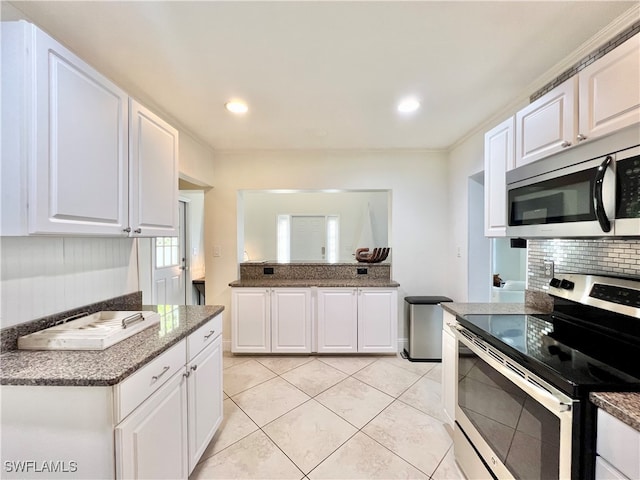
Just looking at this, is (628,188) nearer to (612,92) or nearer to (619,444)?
(612,92)

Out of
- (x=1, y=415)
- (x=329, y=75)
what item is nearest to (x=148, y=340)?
(x=1, y=415)

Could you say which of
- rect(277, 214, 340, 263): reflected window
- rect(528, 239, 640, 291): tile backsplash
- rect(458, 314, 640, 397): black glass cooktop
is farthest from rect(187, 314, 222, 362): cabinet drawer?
rect(277, 214, 340, 263): reflected window

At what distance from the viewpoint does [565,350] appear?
1.11m

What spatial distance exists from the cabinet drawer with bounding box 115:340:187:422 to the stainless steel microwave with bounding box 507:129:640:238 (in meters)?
1.95

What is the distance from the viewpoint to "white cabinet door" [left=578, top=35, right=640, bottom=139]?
0.98 metres

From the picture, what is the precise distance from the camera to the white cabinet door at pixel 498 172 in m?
1.67

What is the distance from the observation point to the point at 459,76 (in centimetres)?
168

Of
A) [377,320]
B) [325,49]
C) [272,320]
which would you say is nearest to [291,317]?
[272,320]

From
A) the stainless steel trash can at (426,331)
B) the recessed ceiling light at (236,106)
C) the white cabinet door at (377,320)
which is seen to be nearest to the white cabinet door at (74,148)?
the recessed ceiling light at (236,106)

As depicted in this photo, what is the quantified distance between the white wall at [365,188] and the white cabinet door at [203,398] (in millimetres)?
1533

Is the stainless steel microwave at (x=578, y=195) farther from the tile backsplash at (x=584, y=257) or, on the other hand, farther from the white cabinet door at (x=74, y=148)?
the white cabinet door at (x=74, y=148)

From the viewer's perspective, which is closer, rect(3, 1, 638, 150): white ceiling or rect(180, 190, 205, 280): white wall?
rect(3, 1, 638, 150): white ceiling

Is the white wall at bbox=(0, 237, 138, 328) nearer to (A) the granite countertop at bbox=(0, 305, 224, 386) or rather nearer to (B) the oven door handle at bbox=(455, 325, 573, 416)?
(A) the granite countertop at bbox=(0, 305, 224, 386)

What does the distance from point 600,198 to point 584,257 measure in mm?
697
